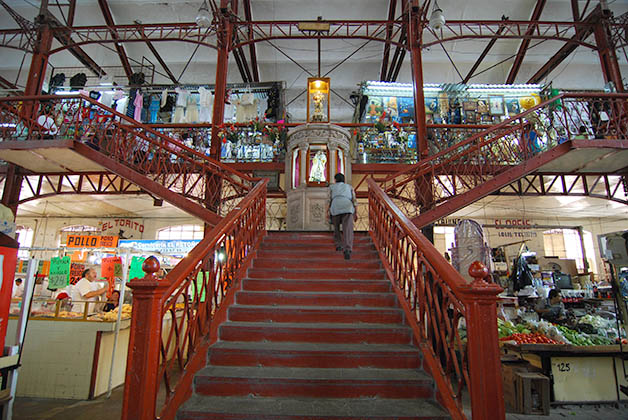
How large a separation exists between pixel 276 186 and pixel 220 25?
5.06 meters

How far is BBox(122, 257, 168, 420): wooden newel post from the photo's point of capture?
8.04 ft

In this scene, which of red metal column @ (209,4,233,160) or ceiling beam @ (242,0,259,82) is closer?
red metal column @ (209,4,233,160)

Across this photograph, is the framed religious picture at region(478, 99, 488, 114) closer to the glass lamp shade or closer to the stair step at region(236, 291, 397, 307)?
the glass lamp shade

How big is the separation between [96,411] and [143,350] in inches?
137

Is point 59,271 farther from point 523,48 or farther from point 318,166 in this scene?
point 523,48

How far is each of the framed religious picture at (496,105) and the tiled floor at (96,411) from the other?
35.3 feet

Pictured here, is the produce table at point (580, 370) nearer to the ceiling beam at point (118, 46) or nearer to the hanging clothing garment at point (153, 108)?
the hanging clothing garment at point (153, 108)

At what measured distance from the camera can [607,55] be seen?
10039 millimetres

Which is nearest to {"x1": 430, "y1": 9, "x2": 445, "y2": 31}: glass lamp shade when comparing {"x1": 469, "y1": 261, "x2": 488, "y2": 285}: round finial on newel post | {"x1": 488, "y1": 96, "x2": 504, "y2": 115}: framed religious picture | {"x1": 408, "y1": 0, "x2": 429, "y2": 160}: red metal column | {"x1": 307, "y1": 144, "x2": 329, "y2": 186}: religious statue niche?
{"x1": 408, "y1": 0, "x2": 429, "y2": 160}: red metal column

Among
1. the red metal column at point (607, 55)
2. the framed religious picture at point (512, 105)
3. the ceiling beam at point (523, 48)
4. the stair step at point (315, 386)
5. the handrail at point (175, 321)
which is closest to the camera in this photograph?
the handrail at point (175, 321)

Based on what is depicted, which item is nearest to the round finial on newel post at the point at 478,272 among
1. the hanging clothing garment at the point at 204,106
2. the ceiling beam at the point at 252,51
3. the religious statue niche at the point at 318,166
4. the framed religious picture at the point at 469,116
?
the religious statue niche at the point at 318,166

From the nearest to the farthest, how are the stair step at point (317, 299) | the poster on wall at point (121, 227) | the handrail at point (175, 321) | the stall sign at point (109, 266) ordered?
the handrail at point (175, 321) → the stair step at point (317, 299) → the stall sign at point (109, 266) → the poster on wall at point (121, 227)

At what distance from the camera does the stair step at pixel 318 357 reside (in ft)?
11.1

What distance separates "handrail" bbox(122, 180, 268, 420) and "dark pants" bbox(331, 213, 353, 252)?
167 centimetres
